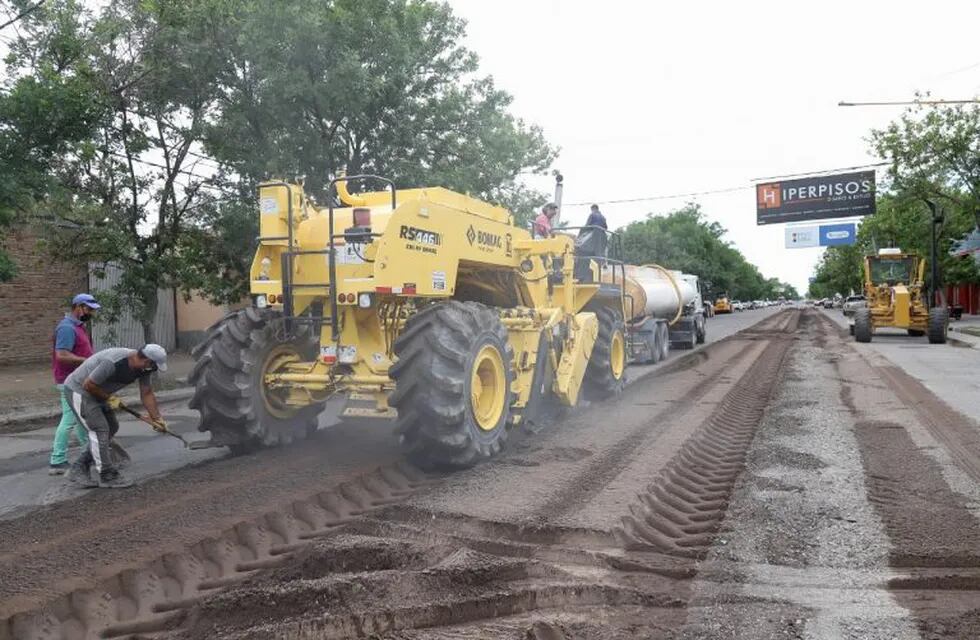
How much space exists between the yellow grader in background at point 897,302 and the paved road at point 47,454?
60.1 feet

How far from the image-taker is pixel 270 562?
4410mm

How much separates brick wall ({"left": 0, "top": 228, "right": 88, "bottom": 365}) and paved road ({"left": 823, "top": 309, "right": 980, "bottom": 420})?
17586mm

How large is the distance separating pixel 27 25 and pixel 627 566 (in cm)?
1189

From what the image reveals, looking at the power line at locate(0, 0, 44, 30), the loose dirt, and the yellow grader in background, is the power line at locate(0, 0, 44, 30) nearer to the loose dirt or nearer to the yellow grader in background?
the loose dirt

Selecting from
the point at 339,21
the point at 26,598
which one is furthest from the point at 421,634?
the point at 339,21

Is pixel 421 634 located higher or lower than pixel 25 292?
lower

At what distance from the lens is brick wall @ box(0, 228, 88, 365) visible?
18.2m

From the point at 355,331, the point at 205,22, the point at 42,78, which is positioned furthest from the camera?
the point at 205,22

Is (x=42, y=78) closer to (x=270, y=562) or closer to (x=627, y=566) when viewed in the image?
(x=270, y=562)

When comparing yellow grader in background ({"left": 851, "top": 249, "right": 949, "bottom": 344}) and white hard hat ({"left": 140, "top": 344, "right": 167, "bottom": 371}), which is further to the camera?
yellow grader in background ({"left": 851, "top": 249, "right": 949, "bottom": 344})

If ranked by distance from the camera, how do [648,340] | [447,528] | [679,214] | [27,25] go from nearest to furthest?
[447,528] → [27,25] → [648,340] → [679,214]

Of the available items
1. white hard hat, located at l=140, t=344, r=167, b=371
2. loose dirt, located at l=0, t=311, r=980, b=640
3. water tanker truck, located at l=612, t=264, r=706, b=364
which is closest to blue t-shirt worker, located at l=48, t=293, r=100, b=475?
white hard hat, located at l=140, t=344, r=167, b=371

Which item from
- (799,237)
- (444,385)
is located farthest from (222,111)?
(799,237)

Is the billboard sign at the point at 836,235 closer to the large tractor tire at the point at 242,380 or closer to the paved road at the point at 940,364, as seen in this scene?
the paved road at the point at 940,364
